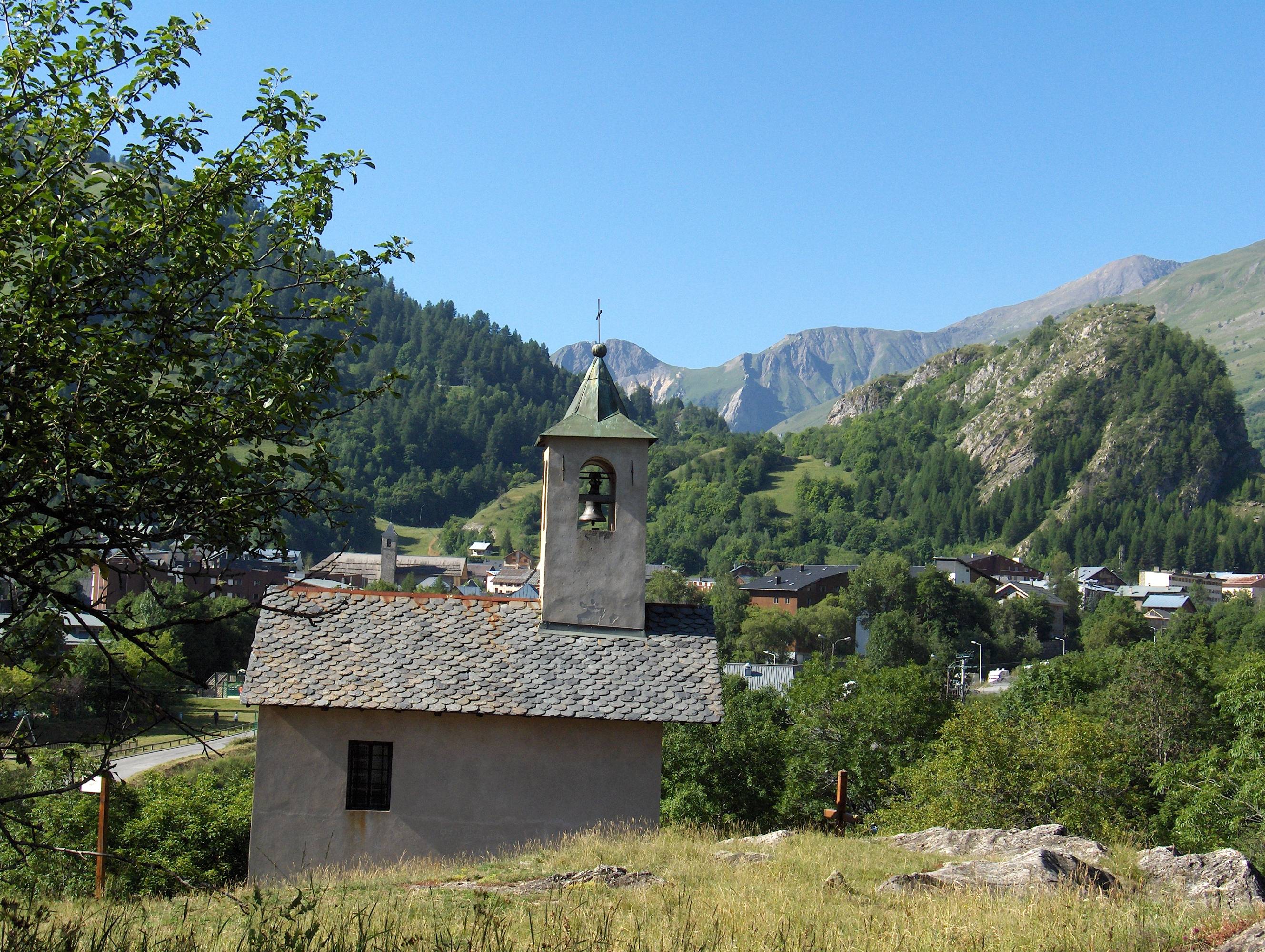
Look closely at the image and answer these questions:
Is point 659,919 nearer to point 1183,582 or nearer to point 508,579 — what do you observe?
point 508,579

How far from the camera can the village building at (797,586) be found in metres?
135

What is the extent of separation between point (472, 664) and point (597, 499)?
3497mm

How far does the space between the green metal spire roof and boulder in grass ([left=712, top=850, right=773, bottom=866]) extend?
7741 millimetres

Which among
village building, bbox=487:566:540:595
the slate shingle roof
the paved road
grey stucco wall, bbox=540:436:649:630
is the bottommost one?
the paved road

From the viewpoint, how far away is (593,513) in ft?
61.0

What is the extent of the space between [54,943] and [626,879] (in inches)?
206

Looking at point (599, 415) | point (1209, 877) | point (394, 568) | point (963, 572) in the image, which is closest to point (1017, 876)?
point (1209, 877)

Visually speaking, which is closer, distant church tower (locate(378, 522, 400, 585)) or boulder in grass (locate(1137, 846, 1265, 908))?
boulder in grass (locate(1137, 846, 1265, 908))

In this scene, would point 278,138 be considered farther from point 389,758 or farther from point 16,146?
point 389,758

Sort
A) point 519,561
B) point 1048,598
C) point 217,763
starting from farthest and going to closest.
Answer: point 519,561, point 1048,598, point 217,763

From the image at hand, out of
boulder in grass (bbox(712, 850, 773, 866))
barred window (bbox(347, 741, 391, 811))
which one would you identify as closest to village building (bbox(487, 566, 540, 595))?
barred window (bbox(347, 741, 391, 811))

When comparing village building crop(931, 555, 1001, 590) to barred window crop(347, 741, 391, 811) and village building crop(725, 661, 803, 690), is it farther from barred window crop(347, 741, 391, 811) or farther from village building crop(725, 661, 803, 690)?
barred window crop(347, 741, 391, 811)

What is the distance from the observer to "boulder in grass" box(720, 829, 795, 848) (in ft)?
43.0

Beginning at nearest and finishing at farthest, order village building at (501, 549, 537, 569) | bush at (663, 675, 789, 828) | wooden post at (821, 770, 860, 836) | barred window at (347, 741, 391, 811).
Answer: wooden post at (821, 770, 860, 836) < barred window at (347, 741, 391, 811) < bush at (663, 675, 789, 828) < village building at (501, 549, 537, 569)
